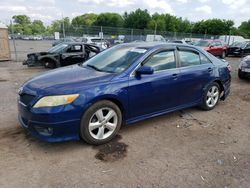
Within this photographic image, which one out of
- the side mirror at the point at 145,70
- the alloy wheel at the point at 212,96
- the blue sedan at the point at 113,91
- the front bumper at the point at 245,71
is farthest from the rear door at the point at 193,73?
the front bumper at the point at 245,71

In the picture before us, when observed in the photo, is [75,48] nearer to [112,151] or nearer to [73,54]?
[73,54]

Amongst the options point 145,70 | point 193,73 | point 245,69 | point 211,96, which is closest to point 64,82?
point 145,70

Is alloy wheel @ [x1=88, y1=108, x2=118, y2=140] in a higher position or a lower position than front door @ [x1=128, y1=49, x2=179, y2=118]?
lower

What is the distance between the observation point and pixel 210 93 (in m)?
5.31

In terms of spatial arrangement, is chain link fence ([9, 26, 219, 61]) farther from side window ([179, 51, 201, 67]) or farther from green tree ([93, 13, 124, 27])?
green tree ([93, 13, 124, 27])

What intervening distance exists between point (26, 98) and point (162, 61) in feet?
7.77

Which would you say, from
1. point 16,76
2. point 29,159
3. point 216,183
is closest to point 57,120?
point 29,159

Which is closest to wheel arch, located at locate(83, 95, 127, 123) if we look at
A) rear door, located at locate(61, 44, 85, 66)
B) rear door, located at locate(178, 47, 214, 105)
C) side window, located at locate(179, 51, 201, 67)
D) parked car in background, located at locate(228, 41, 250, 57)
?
rear door, located at locate(178, 47, 214, 105)

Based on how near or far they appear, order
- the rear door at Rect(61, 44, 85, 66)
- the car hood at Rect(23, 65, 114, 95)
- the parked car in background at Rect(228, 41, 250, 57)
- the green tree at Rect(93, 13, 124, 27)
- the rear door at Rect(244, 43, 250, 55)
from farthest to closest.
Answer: the green tree at Rect(93, 13, 124, 27)
the rear door at Rect(244, 43, 250, 55)
the parked car in background at Rect(228, 41, 250, 57)
the rear door at Rect(61, 44, 85, 66)
the car hood at Rect(23, 65, 114, 95)

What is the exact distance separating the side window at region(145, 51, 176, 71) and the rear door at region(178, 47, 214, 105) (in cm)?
20

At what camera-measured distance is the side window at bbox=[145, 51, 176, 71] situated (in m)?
4.17

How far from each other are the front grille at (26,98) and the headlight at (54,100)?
0.18 metres

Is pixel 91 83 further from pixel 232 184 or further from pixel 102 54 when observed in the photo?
pixel 232 184

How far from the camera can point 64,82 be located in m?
3.49
